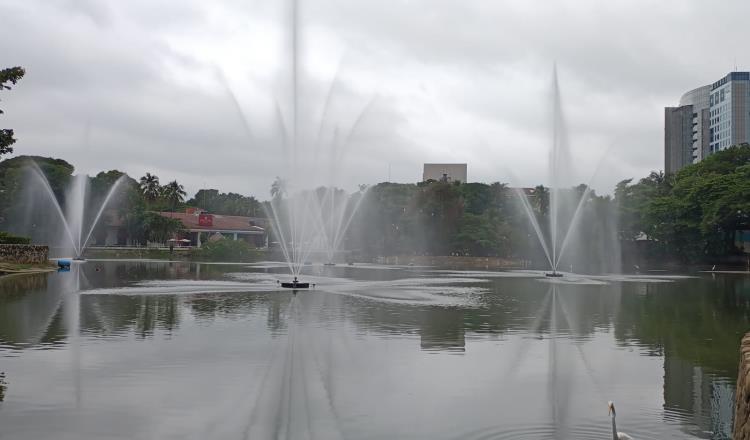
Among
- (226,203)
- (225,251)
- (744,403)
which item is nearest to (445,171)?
(226,203)

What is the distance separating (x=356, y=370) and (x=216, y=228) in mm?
94839

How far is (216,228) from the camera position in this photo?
346ft

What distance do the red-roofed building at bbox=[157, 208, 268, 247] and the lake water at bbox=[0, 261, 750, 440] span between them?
78.6 metres

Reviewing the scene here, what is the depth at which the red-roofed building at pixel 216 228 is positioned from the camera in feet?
341

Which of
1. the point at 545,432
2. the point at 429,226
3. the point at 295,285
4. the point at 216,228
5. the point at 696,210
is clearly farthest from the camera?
the point at 216,228

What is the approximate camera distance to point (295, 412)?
34.8 feet

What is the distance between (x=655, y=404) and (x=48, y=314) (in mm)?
18066

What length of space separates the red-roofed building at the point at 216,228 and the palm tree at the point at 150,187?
9.57 metres

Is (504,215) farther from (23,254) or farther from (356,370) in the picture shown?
(356,370)

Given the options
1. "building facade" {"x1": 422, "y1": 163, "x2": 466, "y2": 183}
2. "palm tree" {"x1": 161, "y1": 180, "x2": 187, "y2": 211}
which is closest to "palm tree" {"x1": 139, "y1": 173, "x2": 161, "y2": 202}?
"palm tree" {"x1": 161, "y1": 180, "x2": 187, "y2": 211}

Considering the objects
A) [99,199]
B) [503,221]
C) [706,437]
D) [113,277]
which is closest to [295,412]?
[706,437]

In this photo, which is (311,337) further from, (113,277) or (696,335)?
(113,277)

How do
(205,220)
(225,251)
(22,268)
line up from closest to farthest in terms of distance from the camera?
(22,268), (225,251), (205,220)

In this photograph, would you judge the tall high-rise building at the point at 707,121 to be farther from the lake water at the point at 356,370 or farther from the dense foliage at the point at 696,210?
the lake water at the point at 356,370
